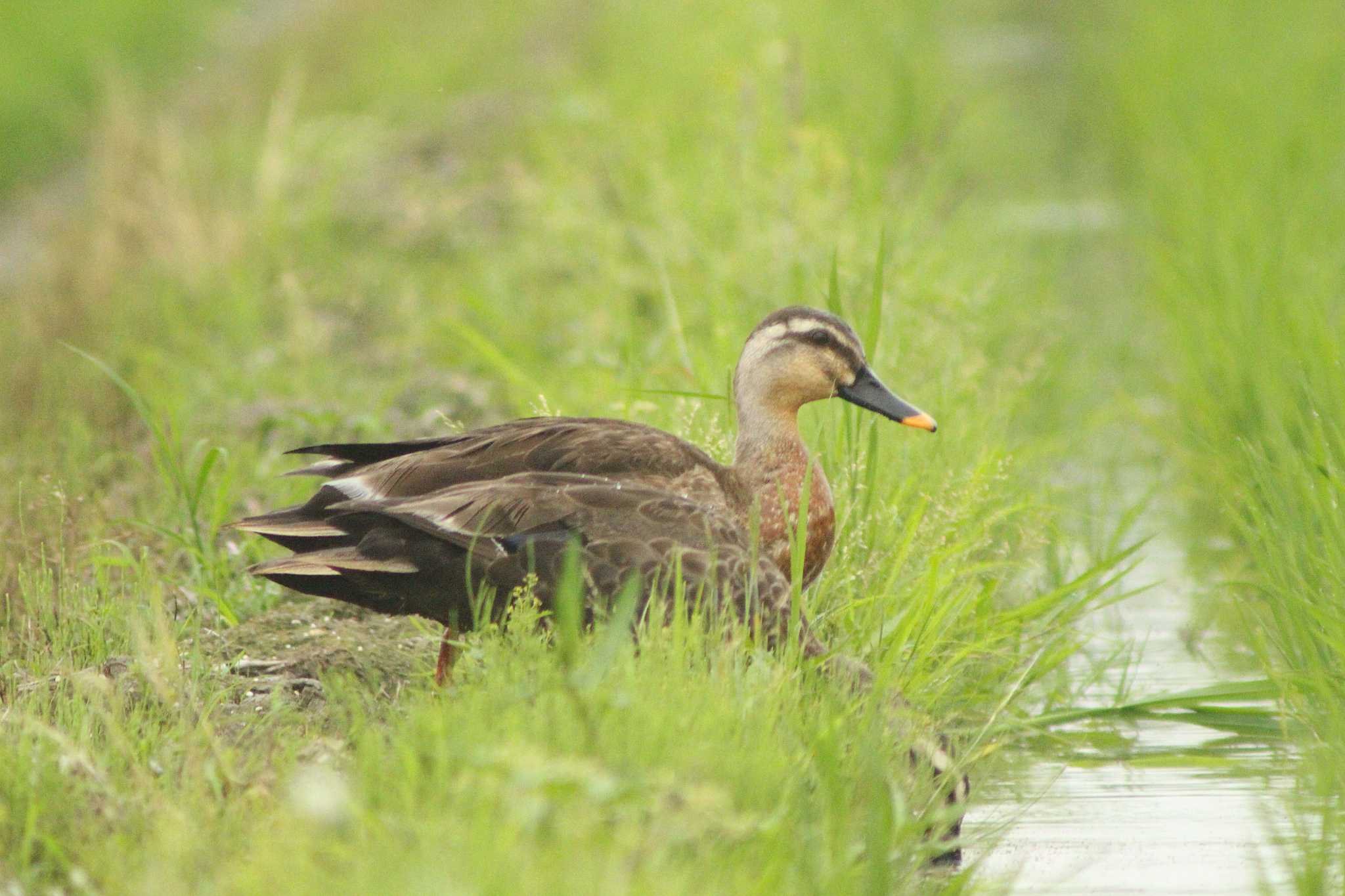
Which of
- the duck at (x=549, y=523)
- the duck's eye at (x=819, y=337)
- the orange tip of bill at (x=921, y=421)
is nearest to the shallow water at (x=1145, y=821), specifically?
the duck at (x=549, y=523)

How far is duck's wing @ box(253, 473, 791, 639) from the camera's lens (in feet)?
16.3

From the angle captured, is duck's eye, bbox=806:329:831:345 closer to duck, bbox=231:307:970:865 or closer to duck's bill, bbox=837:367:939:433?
duck's bill, bbox=837:367:939:433

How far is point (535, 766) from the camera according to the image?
11.5 ft

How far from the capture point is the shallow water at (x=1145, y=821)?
4598 mm

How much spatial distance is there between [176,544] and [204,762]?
2191 millimetres

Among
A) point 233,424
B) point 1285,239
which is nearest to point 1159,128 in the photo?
point 1285,239

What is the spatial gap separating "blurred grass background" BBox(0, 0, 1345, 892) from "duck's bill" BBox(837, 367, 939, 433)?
0.21 meters

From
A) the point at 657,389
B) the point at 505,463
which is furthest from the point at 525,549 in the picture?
the point at 657,389

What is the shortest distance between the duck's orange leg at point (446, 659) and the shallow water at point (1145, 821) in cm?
128

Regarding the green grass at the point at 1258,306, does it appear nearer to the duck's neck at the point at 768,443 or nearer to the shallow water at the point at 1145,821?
the shallow water at the point at 1145,821

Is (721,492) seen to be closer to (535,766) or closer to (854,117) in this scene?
(535,766)

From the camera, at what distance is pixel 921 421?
5.76 metres

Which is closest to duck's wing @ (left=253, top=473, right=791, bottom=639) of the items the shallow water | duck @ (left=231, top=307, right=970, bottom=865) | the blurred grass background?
duck @ (left=231, top=307, right=970, bottom=865)

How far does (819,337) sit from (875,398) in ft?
0.78
